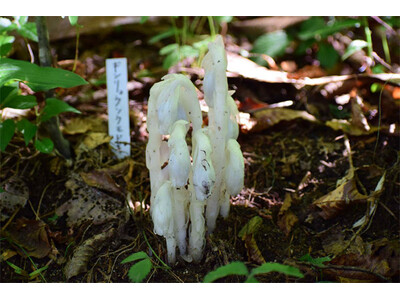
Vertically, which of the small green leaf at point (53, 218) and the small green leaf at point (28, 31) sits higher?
the small green leaf at point (28, 31)

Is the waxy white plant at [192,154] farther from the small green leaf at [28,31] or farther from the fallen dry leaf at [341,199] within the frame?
the small green leaf at [28,31]

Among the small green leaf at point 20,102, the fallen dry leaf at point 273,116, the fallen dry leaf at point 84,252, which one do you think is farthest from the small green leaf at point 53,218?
the fallen dry leaf at point 273,116

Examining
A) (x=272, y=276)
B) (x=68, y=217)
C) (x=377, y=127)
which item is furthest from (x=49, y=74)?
(x=377, y=127)

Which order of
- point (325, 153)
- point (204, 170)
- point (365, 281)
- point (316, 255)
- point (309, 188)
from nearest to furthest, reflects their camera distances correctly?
point (204, 170) < point (365, 281) < point (316, 255) < point (309, 188) < point (325, 153)

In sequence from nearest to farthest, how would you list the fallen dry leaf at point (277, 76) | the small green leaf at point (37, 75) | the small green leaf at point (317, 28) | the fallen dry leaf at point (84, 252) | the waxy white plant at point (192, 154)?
the waxy white plant at point (192, 154)
the small green leaf at point (37, 75)
the fallen dry leaf at point (84, 252)
the fallen dry leaf at point (277, 76)
the small green leaf at point (317, 28)

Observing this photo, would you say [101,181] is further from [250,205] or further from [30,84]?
[250,205]

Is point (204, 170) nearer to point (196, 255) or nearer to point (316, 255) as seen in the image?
point (196, 255)

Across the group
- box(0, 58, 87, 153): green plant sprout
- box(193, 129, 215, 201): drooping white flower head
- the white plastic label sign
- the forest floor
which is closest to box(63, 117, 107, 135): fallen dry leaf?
the forest floor
